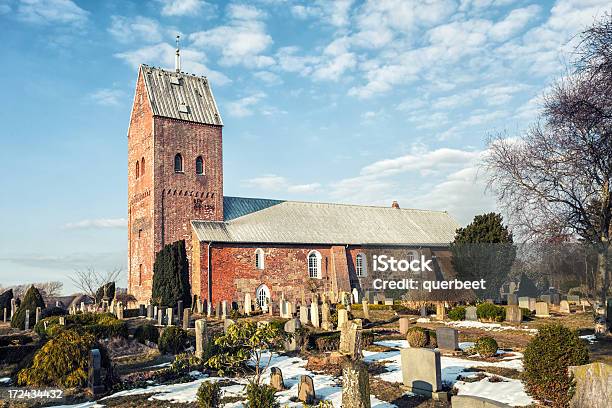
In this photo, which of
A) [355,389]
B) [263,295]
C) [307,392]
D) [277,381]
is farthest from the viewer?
[263,295]

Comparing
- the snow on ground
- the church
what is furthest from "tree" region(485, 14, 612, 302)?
the church

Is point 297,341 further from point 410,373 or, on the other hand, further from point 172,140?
point 172,140

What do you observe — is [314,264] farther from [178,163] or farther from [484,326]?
[484,326]

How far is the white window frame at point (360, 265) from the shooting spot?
3956 centimetres

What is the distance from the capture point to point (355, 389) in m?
9.16

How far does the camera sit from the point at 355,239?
39906mm

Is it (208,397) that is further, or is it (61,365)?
(61,365)

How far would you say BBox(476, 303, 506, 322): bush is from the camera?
23.9 m

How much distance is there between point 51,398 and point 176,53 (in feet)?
101

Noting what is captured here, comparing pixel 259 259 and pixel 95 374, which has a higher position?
pixel 259 259

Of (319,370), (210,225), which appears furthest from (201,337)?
(210,225)

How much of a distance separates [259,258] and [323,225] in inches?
262

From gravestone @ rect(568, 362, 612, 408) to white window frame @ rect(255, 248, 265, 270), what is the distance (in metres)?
27.9

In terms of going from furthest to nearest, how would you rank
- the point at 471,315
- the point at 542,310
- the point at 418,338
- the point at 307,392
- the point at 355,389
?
the point at 542,310 < the point at 471,315 < the point at 418,338 < the point at 307,392 < the point at 355,389
